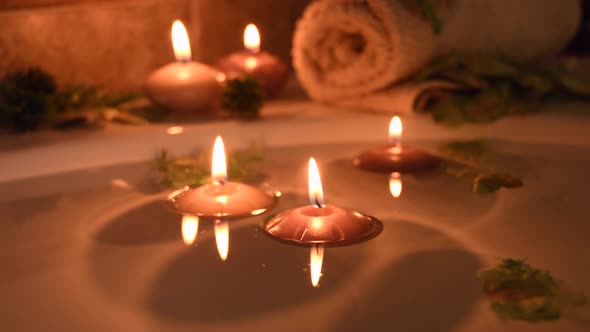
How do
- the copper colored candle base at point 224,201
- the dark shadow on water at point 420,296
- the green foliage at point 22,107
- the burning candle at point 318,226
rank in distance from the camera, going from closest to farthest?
the dark shadow on water at point 420,296, the burning candle at point 318,226, the copper colored candle base at point 224,201, the green foliage at point 22,107

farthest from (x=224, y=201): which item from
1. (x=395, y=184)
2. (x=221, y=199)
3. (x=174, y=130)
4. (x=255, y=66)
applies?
(x=255, y=66)

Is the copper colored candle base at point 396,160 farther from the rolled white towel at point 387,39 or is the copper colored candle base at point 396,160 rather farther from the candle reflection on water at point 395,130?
the rolled white towel at point 387,39

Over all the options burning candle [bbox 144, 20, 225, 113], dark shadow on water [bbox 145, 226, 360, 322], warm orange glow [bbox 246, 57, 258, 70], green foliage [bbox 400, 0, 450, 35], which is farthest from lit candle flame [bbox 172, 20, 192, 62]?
dark shadow on water [bbox 145, 226, 360, 322]

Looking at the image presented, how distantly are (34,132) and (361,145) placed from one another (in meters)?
0.58

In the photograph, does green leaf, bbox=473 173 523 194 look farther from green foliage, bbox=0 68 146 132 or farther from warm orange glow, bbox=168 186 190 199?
green foliage, bbox=0 68 146 132

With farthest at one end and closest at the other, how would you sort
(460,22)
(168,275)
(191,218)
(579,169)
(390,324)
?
1. (460,22)
2. (579,169)
3. (191,218)
4. (168,275)
5. (390,324)

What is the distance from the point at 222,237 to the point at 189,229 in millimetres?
51

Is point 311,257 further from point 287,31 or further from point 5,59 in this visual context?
point 287,31

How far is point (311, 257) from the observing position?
0.75 meters

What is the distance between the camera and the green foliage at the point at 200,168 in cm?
102

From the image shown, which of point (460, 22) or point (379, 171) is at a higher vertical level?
point (460, 22)

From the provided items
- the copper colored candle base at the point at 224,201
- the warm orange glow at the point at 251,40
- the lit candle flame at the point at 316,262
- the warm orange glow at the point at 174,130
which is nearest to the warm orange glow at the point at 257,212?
the copper colored candle base at the point at 224,201

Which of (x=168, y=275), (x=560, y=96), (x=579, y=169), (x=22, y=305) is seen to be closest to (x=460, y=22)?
(x=560, y=96)

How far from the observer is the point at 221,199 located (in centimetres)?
89
